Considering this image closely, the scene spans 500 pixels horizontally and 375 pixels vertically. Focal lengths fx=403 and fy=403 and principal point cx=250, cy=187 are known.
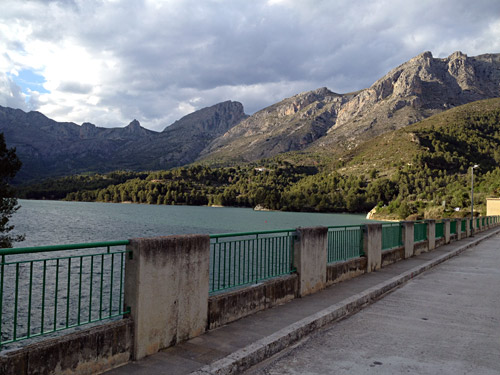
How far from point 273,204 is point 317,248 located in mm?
140009

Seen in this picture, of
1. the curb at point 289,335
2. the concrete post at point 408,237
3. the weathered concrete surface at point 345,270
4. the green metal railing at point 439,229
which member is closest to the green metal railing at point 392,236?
the concrete post at point 408,237

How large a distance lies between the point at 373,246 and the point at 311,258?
167 inches

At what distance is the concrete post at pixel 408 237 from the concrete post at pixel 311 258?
7456 mm

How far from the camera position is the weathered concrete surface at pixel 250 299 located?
6.42 m

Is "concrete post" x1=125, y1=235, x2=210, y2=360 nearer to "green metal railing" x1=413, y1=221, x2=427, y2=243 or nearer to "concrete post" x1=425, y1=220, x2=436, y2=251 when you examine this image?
"green metal railing" x1=413, y1=221, x2=427, y2=243

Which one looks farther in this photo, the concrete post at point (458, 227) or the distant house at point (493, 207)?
the distant house at point (493, 207)

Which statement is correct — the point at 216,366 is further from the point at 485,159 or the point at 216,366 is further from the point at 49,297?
the point at 485,159

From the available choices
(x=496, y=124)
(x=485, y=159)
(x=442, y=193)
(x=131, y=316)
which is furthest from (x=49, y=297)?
(x=496, y=124)

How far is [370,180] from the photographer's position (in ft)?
439

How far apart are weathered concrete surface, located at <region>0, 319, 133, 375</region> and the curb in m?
1.00

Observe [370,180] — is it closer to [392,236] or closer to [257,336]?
[392,236]

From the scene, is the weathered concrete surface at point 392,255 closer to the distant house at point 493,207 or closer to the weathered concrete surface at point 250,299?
the weathered concrete surface at point 250,299

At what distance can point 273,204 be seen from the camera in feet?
489

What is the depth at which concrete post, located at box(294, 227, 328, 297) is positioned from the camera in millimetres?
8625
